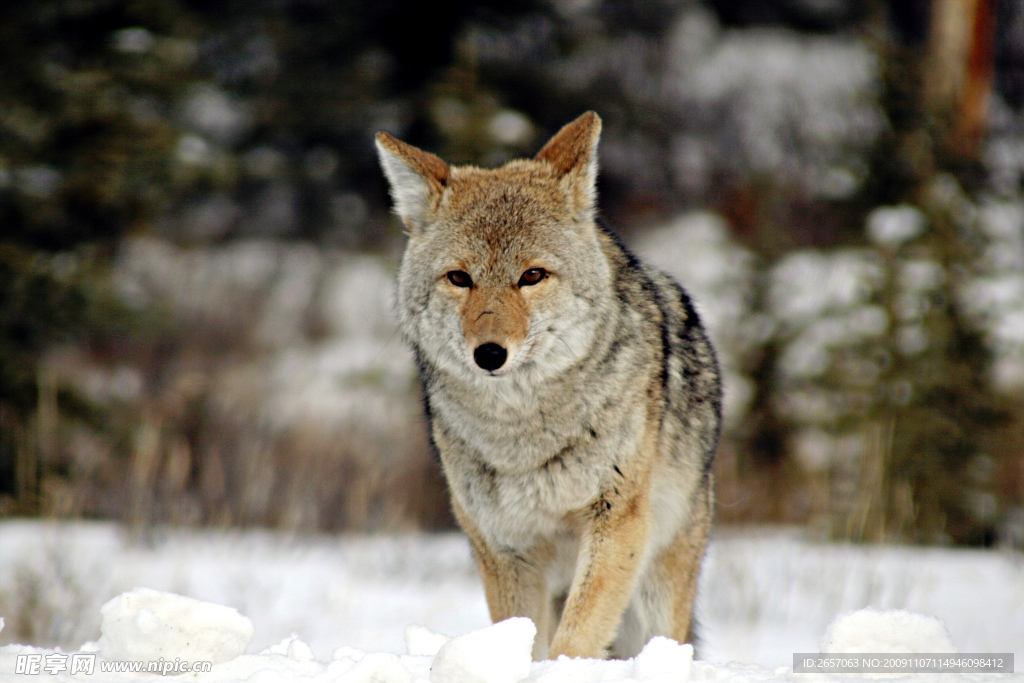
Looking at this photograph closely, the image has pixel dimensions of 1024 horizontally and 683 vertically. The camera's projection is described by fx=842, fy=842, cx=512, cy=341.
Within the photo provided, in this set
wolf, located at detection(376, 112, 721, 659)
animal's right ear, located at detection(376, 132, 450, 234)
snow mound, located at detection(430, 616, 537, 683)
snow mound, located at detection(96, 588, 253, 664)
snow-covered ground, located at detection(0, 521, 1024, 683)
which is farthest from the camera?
animal's right ear, located at detection(376, 132, 450, 234)

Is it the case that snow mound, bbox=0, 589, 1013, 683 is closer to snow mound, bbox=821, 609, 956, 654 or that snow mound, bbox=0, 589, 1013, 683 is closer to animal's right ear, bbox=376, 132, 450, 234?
snow mound, bbox=821, 609, 956, 654

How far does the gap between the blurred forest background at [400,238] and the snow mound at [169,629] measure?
11.6 ft

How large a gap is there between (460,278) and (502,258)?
0.20 m

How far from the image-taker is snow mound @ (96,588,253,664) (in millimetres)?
2705

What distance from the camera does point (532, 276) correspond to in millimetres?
3551

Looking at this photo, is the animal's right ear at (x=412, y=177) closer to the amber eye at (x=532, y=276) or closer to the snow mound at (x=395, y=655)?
the amber eye at (x=532, y=276)

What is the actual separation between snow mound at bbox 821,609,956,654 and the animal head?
1.46 m

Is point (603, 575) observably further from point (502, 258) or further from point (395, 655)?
point (502, 258)

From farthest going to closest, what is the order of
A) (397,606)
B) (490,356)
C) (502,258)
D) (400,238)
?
1. (400,238)
2. (397,606)
3. (502,258)
4. (490,356)

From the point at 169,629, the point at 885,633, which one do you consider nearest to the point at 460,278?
the point at 169,629

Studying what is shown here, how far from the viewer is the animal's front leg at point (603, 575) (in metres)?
3.31

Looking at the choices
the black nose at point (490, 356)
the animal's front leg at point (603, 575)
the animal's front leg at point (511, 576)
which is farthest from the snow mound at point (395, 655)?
the black nose at point (490, 356)

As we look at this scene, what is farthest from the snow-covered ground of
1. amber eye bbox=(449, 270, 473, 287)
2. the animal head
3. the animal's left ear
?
the animal's left ear

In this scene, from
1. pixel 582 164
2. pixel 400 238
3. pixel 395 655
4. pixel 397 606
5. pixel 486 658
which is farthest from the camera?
pixel 400 238
